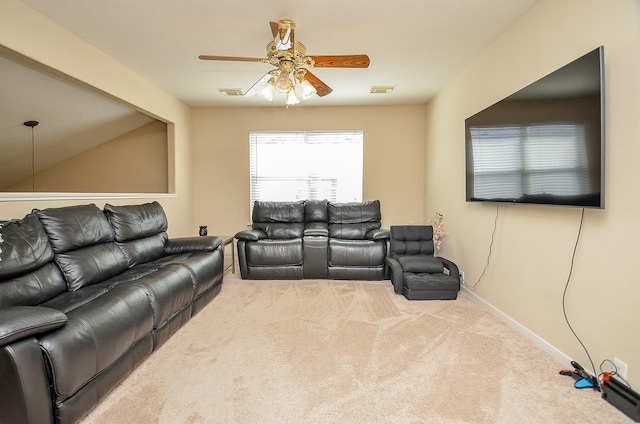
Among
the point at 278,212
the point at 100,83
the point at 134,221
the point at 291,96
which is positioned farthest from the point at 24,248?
the point at 278,212

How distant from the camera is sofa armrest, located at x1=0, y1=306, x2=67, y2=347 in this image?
4.07 ft

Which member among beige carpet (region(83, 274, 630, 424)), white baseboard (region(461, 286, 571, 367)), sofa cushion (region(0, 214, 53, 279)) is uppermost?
sofa cushion (region(0, 214, 53, 279))

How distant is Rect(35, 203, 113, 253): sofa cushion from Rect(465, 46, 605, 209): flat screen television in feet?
11.5

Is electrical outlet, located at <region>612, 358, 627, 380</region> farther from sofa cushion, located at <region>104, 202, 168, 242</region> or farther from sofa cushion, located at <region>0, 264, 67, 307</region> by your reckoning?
sofa cushion, located at <region>104, 202, 168, 242</region>

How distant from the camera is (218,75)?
3.78m

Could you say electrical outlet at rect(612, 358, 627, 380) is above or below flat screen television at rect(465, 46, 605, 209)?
below

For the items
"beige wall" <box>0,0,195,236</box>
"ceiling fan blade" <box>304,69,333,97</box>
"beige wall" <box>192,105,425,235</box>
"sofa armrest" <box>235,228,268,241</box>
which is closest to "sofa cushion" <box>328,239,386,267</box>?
"sofa armrest" <box>235,228,268,241</box>

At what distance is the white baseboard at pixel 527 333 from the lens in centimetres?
213

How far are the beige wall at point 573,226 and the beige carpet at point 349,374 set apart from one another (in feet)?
1.01

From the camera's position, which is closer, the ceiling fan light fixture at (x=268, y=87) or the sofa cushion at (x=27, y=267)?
the sofa cushion at (x=27, y=267)

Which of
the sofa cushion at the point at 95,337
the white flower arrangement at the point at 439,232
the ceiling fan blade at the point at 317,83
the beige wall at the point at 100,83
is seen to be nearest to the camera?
the sofa cushion at the point at 95,337

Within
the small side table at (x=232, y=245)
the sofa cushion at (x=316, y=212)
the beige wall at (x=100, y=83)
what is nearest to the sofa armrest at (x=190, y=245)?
the small side table at (x=232, y=245)

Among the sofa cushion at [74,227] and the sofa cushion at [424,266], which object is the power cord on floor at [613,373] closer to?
the sofa cushion at [424,266]

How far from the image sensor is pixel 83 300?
1.97 metres
